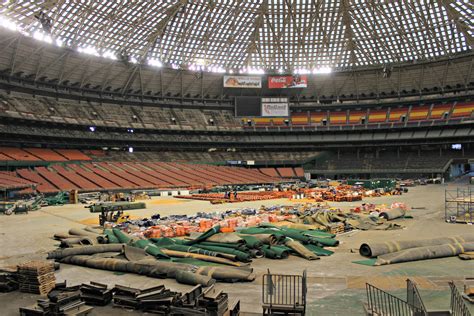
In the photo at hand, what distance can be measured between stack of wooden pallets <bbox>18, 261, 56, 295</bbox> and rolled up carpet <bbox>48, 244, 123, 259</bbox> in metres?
3.57

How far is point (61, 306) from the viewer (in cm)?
909

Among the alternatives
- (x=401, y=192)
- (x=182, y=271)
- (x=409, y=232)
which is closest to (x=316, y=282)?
(x=182, y=271)

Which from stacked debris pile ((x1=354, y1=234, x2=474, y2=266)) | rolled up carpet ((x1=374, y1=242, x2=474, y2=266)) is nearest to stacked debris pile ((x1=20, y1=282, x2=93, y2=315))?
stacked debris pile ((x1=354, y1=234, x2=474, y2=266))

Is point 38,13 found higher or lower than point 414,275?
higher

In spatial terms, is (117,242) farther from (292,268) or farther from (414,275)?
(414,275)

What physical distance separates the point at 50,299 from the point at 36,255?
316 inches

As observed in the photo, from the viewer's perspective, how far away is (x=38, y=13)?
1841 inches

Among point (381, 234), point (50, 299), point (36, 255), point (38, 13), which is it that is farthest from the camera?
point (38, 13)

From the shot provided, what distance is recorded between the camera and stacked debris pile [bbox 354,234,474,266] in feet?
46.8

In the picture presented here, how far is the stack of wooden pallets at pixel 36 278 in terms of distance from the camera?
11.2 m

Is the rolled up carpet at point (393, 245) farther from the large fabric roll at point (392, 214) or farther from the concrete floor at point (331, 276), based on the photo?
the large fabric roll at point (392, 214)

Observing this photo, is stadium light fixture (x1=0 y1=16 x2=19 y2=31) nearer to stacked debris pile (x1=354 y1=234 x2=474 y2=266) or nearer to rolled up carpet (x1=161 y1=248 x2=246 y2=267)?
rolled up carpet (x1=161 y1=248 x2=246 y2=267)

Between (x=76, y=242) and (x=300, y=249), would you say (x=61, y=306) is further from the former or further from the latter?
(x=300, y=249)

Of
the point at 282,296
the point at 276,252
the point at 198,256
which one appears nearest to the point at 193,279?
the point at 198,256
